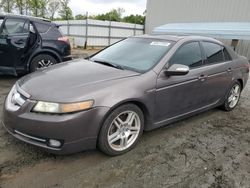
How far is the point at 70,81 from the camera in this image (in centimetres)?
311

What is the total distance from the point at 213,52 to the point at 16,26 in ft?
15.5

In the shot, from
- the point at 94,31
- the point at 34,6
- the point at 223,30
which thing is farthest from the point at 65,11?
the point at 223,30

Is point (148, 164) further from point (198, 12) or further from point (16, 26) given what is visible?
point (198, 12)

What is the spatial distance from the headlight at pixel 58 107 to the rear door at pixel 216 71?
7.39ft

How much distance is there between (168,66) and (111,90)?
1.04 metres

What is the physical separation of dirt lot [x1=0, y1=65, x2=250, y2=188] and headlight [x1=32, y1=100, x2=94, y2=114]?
674 mm

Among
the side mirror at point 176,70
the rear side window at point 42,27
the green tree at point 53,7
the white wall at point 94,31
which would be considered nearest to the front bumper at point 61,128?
the side mirror at point 176,70

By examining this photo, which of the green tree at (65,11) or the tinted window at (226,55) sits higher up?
the green tree at (65,11)

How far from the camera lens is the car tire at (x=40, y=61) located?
21.2 feet

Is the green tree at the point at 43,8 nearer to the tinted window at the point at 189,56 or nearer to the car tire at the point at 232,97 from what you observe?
the car tire at the point at 232,97

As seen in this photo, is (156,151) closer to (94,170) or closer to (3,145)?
(94,170)

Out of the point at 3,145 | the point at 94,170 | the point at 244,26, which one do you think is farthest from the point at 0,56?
the point at 244,26

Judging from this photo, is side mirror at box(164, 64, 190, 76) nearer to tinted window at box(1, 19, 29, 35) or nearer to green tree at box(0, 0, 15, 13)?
tinted window at box(1, 19, 29, 35)

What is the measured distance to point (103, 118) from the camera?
2896 millimetres
